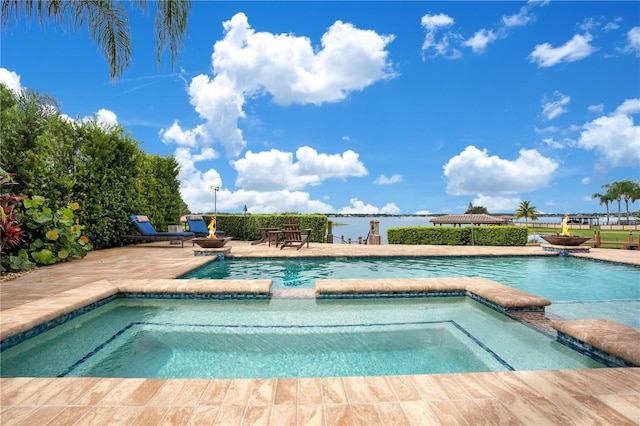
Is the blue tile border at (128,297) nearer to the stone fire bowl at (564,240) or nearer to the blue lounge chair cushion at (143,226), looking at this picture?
the blue lounge chair cushion at (143,226)

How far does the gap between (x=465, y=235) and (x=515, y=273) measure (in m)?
6.70

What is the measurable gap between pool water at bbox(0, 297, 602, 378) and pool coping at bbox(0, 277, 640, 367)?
5.1 inches

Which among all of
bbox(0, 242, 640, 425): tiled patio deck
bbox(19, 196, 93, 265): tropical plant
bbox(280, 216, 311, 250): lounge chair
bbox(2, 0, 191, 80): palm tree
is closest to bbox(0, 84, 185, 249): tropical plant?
bbox(19, 196, 93, 265): tropical plant

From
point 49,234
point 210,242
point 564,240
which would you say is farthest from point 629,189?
point 49,234

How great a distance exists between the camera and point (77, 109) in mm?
10289

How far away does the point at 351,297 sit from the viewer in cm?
515

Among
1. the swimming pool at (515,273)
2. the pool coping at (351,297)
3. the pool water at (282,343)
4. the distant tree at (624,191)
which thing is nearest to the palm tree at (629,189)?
the distant tree at (624,191)

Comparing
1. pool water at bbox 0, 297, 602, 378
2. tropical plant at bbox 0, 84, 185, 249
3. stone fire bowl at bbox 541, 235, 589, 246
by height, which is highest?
tropical plant at bbox 0, 84, 185, 249

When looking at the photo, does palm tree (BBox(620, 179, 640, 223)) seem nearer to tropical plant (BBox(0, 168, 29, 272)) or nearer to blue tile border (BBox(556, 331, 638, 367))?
blue tile border (BBox(556, 331, 638, 367))

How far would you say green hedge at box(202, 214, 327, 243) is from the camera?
1519 centimetres

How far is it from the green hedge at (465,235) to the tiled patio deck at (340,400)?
12.3 metres

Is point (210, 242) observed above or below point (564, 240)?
above

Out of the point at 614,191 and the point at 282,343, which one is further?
the point at 614,191

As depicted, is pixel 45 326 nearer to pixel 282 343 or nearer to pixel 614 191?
pixel 282 343
